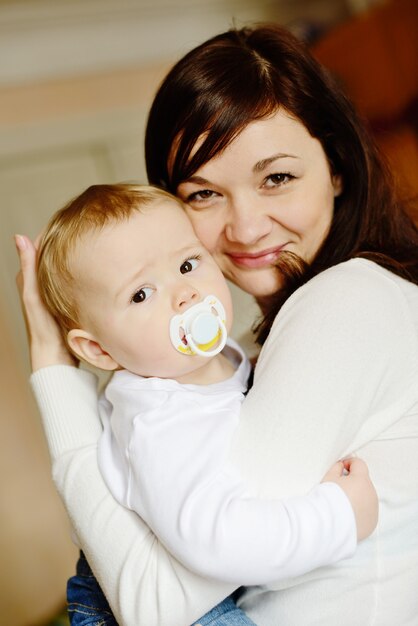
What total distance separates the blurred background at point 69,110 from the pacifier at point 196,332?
1.56 metres

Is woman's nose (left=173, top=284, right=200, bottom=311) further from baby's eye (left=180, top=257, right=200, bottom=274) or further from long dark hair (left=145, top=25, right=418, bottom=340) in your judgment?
long dark hair (left=145, top=25, right=418, bottom=340)

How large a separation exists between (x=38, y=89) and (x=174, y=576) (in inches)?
117

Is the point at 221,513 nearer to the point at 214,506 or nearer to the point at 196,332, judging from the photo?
the point at 214,506

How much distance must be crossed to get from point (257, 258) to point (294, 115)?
264 millimetres

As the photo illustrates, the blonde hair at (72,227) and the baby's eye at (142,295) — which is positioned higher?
the blonde hair at (72,227)

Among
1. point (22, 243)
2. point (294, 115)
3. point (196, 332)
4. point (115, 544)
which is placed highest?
point (294, 115)

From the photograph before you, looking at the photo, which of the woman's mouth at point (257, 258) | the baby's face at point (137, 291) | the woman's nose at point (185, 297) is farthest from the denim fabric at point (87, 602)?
the woman's mouth at point (257, 258)

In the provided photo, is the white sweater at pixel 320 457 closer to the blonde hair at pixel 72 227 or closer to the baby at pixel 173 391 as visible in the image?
the baby at pixel 173 391

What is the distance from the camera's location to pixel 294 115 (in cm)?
119

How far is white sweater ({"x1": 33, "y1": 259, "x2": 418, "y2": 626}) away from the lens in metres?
0.88

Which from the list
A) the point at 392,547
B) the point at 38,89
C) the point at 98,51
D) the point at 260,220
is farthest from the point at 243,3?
the point at 392,547

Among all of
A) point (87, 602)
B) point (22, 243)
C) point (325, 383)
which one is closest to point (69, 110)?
point (22, 243)

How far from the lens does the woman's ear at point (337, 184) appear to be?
4.27 feet

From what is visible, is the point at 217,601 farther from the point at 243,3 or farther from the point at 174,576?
the point at 243,3
